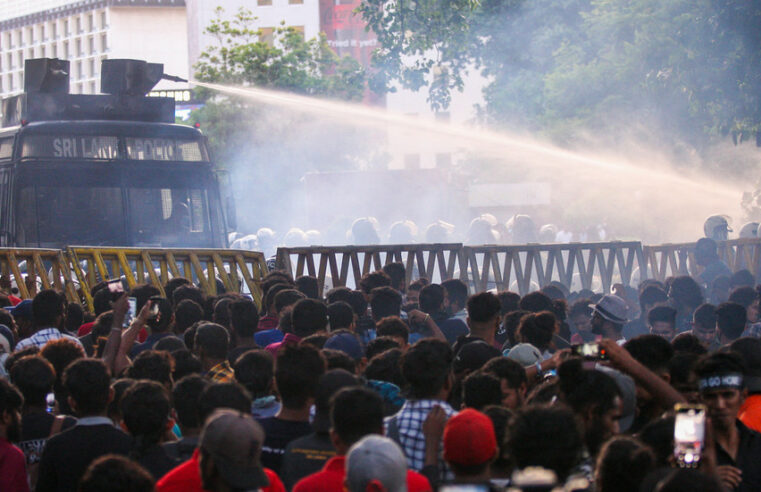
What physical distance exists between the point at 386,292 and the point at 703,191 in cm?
3151

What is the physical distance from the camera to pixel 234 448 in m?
3.84

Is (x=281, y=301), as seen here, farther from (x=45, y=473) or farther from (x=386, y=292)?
(x=45, y=473)

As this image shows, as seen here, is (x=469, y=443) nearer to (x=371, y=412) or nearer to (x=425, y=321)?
(x=371, y=412)

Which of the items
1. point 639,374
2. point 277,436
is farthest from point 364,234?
point 639,374

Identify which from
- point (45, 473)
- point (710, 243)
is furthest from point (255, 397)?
point (710, 243)

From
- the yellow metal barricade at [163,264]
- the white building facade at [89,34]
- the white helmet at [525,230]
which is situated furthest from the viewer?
the white building facade at [89,34]

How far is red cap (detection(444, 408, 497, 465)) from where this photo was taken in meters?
3.97

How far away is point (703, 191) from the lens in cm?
3859

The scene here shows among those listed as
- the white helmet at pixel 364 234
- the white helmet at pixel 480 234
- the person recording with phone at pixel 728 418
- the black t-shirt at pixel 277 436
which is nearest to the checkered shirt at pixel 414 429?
the black t-shirt at pixel 277 436

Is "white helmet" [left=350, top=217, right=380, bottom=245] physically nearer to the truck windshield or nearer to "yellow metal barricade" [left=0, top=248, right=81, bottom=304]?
the truck windshield

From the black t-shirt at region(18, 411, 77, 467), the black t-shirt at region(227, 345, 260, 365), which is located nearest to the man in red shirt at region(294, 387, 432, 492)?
the black t-shirt at region(18, 411, 77, 467)

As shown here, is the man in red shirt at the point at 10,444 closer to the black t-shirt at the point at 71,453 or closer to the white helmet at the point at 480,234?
the black t-shirt at the point at 71,453

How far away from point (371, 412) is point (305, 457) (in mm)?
497

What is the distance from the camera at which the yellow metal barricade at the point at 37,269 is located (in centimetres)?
1167
